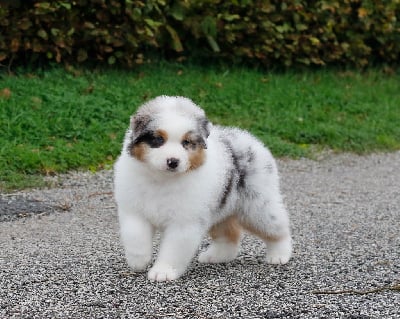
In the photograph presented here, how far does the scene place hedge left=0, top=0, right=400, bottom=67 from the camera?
1221cm

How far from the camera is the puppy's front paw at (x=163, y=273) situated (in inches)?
222

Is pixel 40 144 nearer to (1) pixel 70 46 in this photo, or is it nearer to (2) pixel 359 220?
(1) pixel 70 46

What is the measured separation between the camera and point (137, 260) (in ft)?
18.7

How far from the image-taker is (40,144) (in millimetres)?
10203

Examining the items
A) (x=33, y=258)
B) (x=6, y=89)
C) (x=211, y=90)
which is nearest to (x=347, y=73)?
(x=211, y=90)

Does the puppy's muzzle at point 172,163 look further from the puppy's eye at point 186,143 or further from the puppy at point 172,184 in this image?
the puppy's eye at point 186,143

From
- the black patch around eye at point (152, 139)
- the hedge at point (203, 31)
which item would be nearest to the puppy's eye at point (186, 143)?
the black patch around eye at point (152, 139)

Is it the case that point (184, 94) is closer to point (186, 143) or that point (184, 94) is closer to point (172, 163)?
point (186, 143)

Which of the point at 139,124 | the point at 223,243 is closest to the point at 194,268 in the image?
the point at 223,243

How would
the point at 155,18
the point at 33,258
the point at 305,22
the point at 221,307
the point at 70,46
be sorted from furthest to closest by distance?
1. the point at 305,22
2. the point at 155,18
3. the point at 70,46
4. the point at 33,258
5. the point at 221,307

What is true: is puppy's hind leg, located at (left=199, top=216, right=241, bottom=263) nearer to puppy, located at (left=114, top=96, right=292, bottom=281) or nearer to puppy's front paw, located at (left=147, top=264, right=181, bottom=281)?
puppy, located at (left=114, top=96, right=292, bottom=281)

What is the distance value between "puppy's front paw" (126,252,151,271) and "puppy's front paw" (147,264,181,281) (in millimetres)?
72

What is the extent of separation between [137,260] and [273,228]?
105 cm

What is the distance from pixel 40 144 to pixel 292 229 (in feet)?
11.8
